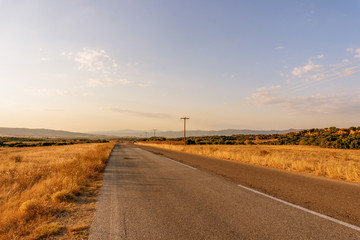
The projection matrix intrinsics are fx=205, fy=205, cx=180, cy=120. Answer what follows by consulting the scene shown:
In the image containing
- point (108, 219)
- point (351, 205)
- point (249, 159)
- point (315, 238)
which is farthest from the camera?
point (249, 159)

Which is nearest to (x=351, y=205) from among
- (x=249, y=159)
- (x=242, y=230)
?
(x=242, y=230)

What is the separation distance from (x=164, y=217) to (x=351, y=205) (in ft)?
14.9

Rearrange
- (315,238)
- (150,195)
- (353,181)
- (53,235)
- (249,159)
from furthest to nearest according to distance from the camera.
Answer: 1. (249,159)
2. (353,181)
3. (150,195)
4. (53,235)
5. (315,238)

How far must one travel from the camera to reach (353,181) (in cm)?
795

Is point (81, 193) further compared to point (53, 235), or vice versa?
point (81, 193)

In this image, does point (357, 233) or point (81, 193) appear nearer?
point (357, 233)

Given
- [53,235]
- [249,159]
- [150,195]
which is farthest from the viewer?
[249,159]

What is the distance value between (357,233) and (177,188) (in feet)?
15.5

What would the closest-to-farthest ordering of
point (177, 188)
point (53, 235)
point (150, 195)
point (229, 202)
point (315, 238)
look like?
point (315, 238) < point (53, 235) < point (229, 202) < point (150, 195) < point (177, 188)

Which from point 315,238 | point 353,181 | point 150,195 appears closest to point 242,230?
point 315,238

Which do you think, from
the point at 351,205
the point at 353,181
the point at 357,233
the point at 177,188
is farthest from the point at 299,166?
the point at 357,233

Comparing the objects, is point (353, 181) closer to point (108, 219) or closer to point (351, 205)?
point (351, 205)

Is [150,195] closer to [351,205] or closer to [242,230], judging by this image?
[242,230]

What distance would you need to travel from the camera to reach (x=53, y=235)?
353 cm
